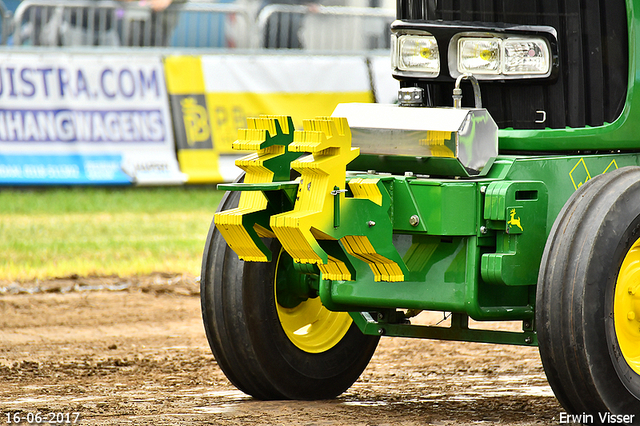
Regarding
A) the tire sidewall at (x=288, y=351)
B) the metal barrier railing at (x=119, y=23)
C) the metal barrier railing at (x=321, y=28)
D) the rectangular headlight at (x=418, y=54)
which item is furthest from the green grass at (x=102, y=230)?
the rectangular headlight at (x=418, y=54)

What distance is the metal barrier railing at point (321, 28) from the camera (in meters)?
15.6

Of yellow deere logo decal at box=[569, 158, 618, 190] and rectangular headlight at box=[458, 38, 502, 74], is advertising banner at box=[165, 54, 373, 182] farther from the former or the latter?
yellow deere logo decal at box=[569, 158, 618, 190]

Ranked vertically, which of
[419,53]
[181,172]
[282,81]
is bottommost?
[181,172]

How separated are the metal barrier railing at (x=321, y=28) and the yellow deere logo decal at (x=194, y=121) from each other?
1897 millimetres

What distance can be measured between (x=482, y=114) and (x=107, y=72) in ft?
31.6

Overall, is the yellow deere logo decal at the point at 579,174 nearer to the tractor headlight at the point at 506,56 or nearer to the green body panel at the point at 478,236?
the green body panel at the point at 478,236

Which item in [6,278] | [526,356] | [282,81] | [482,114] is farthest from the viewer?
[282,81]

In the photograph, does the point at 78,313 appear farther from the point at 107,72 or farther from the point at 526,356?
the point at 107,72

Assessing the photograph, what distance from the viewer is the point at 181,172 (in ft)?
45.8

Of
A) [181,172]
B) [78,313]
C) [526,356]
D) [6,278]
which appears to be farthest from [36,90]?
[526,356]

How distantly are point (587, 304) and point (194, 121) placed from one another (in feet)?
33.6

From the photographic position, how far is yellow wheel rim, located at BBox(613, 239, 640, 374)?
4488 millimetres

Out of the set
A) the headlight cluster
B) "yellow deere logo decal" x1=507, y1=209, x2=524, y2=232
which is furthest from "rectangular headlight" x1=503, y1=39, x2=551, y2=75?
"yellow deere logo decal" x1=507, y1=209, x2=524, y2=232

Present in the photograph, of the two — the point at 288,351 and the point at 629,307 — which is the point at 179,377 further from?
the point at 629,307
